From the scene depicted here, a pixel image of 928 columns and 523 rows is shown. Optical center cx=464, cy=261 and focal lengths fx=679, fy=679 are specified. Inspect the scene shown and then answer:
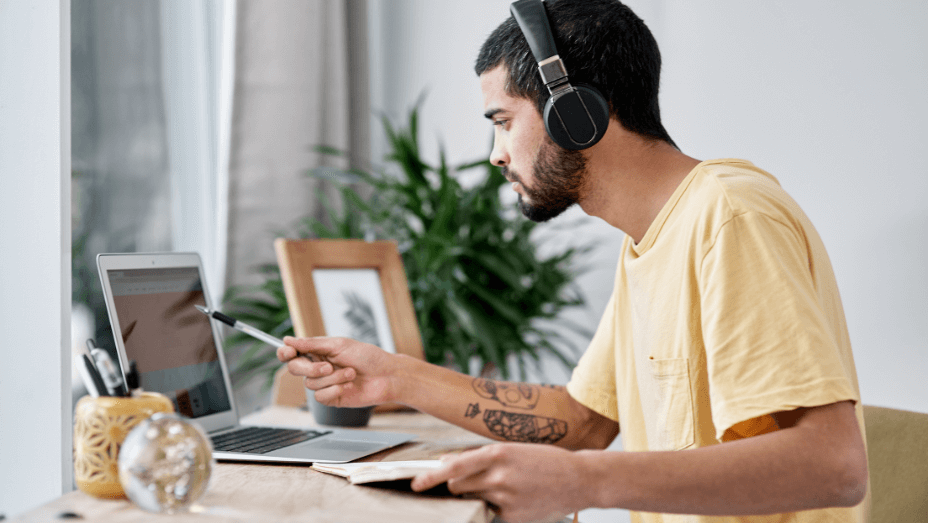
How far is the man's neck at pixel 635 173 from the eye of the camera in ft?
3.01

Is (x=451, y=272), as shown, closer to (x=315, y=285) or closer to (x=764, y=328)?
(x=315, y=285)

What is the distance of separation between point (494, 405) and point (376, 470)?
0.34 metres

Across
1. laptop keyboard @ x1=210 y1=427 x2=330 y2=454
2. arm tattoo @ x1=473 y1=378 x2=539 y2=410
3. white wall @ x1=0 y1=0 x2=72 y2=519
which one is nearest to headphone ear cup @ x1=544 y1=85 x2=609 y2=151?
arm tattoo @ x1=473 y1=378 x2=539 y2=410

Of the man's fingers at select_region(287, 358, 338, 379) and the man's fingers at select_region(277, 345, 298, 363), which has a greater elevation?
the man's fingers at select_region(277, 345, 298, 363)

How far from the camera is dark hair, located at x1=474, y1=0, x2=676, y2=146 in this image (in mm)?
888

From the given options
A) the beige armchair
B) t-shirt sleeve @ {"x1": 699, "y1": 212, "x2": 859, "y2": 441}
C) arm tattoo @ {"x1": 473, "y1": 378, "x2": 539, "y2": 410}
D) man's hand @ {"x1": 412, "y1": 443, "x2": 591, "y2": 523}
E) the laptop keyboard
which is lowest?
the beige armchair

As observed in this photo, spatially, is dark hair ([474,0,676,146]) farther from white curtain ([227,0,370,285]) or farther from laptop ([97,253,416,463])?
white curtain ([227,0,370,285])

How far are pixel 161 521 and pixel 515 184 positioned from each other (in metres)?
0.63

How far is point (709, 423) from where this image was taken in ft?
2.67

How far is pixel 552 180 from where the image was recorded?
95cm

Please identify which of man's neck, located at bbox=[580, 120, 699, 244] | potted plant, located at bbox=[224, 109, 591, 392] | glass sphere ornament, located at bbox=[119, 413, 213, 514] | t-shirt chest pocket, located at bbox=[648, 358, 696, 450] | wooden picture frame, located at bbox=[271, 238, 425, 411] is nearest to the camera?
glass sphere ornament, located at bbox=[119, 413, 213, 514]

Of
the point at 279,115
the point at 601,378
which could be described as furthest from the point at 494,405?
the point at 279,115

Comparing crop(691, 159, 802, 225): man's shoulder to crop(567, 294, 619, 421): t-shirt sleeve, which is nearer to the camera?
crop(691, 159, 802, 225): man's shoulder

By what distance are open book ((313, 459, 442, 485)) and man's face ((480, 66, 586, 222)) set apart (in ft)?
1.34
